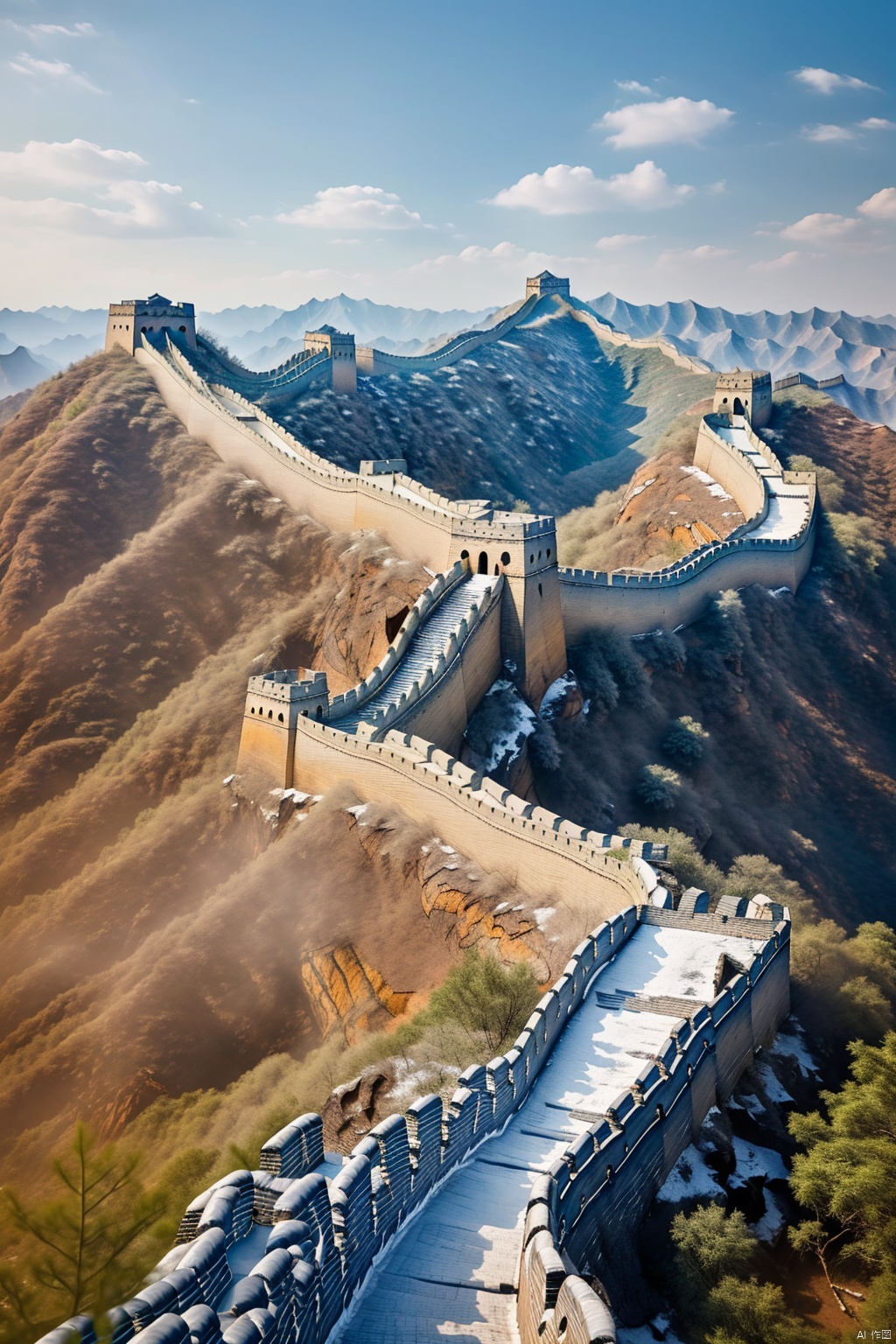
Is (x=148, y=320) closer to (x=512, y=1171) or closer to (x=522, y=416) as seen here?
(x=522, y=416)

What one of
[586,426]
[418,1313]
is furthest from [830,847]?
[586,426]

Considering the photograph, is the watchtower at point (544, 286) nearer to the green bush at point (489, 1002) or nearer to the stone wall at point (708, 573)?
the stone wall at point (708, 573)

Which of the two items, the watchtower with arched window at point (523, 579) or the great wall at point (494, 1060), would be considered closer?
the great wall at point (494, 1060)

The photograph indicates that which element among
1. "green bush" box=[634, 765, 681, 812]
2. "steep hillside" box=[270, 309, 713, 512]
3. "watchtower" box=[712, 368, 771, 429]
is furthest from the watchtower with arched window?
"watchtower" box=[712, 368, 771, 429]

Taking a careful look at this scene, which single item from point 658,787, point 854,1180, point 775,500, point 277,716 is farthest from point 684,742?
point 854,1180

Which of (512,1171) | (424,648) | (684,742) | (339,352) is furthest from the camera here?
(339,352)

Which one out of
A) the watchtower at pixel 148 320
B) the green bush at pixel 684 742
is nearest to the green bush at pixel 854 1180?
the green bush at pixel 684 742
